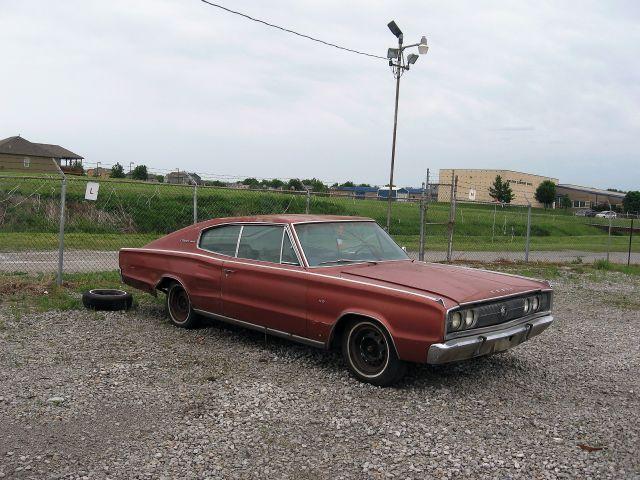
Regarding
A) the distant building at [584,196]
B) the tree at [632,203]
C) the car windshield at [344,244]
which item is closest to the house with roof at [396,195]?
the car windshield at [344,244]

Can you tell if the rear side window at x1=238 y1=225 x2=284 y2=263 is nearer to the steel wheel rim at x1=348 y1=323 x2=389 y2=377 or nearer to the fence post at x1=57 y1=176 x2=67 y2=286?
the steel wheel rim at x1=348 y1=323 x2=389 y2=377

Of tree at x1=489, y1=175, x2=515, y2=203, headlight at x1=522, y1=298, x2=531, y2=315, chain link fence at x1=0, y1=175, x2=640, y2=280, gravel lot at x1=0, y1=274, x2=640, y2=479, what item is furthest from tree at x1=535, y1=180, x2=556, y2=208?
headlight at x1=522, y1=298, x2=531, y2=315

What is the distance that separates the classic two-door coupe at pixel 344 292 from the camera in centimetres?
497

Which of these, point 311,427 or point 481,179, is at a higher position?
point 481,179

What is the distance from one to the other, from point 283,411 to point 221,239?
2630 millimetres

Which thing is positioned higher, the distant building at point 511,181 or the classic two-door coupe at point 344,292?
the distant building at point 511,181

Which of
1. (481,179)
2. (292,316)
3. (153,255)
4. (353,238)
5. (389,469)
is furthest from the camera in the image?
(481,179)

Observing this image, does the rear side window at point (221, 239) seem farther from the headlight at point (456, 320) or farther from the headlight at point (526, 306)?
the headlight at point (526, 306)

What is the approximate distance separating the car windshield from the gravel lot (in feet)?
3.21

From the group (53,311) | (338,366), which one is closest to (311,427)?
(338,366)

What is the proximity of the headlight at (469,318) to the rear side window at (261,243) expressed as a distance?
197cm

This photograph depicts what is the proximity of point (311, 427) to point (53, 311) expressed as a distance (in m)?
4.72

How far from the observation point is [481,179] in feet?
247

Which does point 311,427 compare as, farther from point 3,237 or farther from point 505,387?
point 3,237
